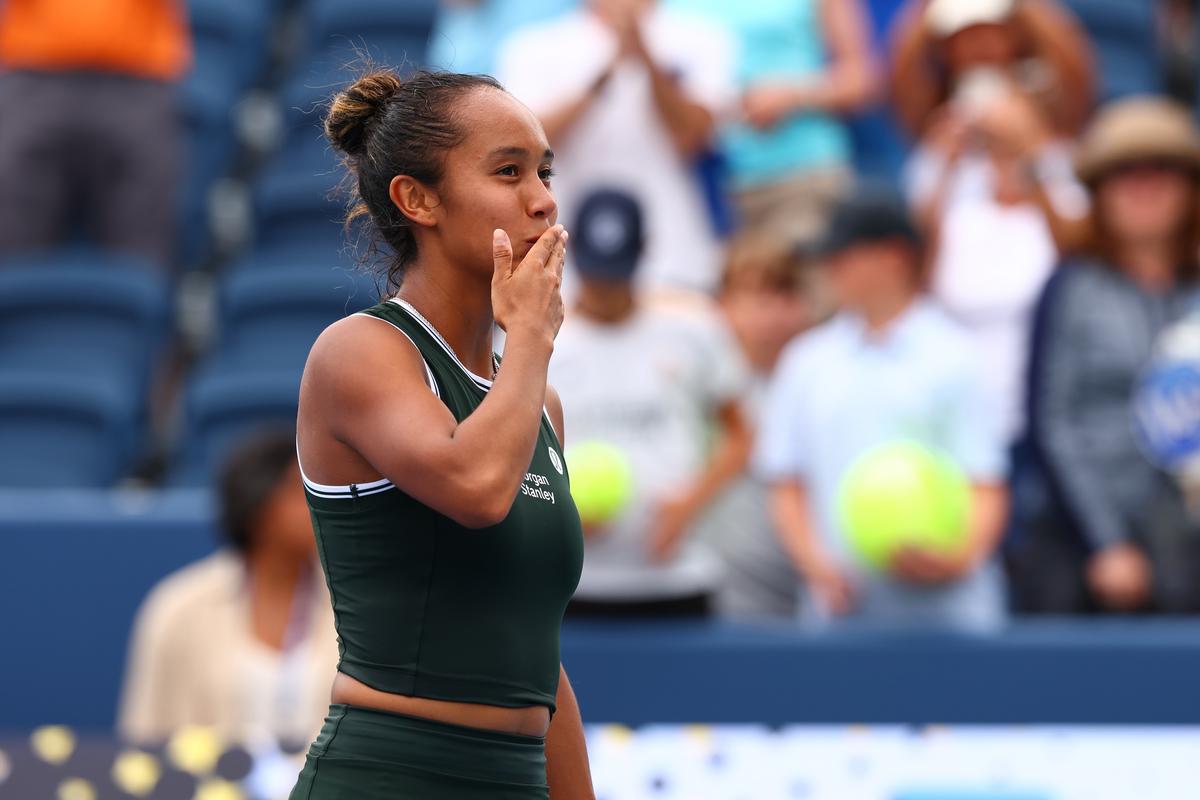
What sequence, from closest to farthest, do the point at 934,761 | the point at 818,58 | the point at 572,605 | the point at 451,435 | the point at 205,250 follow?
1. the point at 451,435
2. the point at 934,761
3. the point at 572,605
4. the point at 818,58
5. the point at 205,250

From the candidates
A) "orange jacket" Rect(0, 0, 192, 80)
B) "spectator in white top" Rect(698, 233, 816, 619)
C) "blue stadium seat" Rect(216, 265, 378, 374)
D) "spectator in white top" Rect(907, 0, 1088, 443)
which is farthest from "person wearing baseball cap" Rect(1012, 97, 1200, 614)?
"orange jacket" Rect(0, 0, 192, 80)

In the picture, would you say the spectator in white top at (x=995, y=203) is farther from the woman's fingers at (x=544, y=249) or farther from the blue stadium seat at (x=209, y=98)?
the blue stadium seat at (x=209, y=98)

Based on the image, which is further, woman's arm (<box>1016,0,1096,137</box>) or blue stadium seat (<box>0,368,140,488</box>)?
blue stadium seat (<box>0,368,140,488</box>)

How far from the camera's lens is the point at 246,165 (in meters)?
8.40

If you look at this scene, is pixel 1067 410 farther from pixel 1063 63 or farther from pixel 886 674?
pixel 1063 63

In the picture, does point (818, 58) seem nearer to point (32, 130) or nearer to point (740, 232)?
point (740, 232)

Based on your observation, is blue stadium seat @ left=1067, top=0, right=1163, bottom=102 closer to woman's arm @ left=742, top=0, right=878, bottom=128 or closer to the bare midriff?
woman's arm @ left=742, top=0, right=878, bottom=128

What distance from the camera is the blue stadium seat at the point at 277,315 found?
21.9ft

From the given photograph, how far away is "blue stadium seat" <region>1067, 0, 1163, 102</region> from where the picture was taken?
755 cm

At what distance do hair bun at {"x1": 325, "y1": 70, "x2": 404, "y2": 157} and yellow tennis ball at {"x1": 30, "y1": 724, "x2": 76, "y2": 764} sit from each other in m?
1.79

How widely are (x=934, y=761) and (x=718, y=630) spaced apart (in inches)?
44.1

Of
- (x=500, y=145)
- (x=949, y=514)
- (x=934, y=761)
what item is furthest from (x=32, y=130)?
(x=500, y=145)

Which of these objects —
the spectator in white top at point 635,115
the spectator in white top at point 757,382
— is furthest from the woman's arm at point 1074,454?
the spectator in white top at point 635,115

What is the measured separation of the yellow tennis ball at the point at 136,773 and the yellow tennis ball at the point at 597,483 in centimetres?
136
